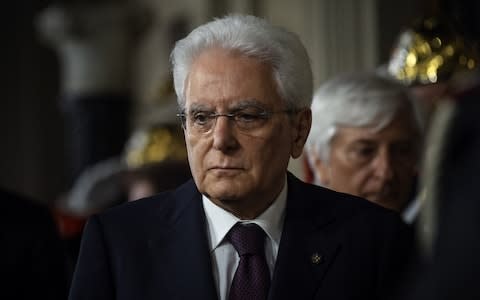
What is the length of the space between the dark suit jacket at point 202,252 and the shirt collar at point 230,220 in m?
0.02

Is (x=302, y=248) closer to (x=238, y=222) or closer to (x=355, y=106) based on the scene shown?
(x=238, y=222)

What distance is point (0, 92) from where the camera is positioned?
17.4 meters

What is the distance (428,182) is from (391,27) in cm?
607

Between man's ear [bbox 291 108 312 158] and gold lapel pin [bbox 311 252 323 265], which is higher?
man's ear [bbox 291 108 312 158]

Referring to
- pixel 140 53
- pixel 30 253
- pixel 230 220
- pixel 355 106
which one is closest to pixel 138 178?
pixel 355 106

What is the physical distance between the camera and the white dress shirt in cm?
326

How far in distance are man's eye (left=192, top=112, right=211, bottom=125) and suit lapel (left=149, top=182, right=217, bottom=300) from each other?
0.24 m

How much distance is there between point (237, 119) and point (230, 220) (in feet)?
0.89

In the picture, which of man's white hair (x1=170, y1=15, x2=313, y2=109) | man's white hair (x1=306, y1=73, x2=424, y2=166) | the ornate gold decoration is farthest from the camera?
the ornate gold decoration

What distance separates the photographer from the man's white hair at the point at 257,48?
3297mm

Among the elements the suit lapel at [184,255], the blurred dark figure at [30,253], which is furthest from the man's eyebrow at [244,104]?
the blurred dark figure at [30,253]

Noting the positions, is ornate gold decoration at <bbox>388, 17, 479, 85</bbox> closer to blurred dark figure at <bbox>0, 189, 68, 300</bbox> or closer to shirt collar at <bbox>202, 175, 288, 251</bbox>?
blurred dark figure at <bbox>0, 189, 68, 300</bbox>

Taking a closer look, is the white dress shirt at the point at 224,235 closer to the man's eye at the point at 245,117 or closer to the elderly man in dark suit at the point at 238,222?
the elderly man in dark suit at the point at 238,222

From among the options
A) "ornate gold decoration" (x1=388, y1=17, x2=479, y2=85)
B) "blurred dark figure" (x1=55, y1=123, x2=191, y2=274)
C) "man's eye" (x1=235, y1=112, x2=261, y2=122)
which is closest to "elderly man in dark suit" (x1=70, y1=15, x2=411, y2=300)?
"man's eye" (x1=235, y1=112, x2=261, y2=122)
